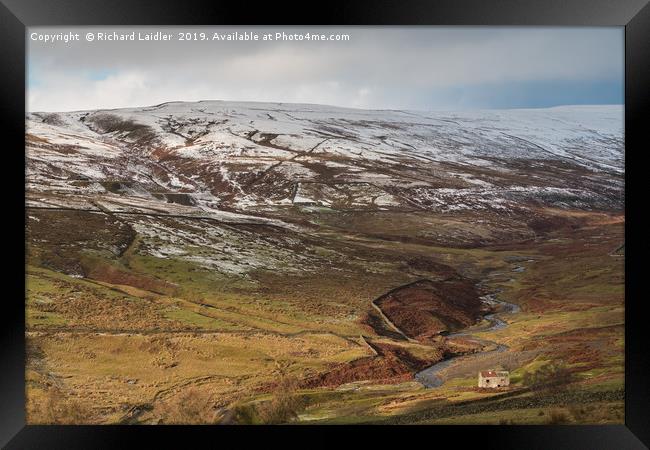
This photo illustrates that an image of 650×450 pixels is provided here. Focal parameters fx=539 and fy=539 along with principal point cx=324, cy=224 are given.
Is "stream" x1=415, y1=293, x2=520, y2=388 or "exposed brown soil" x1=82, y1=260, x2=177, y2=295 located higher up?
"exposed brown soil" x1=82, y1=260, x2=177, y2=295

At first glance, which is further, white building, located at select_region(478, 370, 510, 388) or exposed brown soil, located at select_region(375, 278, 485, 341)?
exposed brown soil, located at select_region(375, 278, 485, 341)

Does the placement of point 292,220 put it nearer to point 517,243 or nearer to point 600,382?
point 517,243

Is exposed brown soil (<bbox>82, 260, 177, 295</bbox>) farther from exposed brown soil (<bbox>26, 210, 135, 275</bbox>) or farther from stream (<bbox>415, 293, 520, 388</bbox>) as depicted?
stream (<bbox>415, 293, 520, 388</bbox>)

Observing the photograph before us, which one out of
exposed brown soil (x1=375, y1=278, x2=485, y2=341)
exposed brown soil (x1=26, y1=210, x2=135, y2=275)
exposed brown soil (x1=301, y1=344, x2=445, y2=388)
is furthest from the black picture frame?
exposed brown soil (x1=375, y1=278, x2=485, y2=341)

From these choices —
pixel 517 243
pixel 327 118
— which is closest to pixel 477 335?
pixel 517 243

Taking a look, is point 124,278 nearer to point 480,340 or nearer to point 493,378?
point 480,340

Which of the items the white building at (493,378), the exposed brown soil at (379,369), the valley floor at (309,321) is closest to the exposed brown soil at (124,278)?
the valley floor at (309,321)
